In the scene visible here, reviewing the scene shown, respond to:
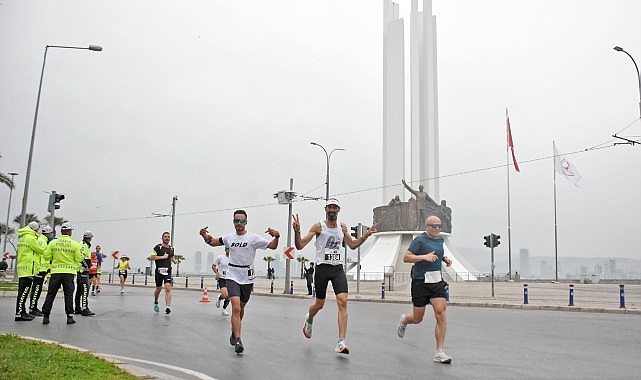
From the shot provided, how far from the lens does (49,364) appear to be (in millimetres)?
6051

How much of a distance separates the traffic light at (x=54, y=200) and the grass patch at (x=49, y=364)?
14918 mm

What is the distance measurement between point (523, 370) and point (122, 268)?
23.5 meters

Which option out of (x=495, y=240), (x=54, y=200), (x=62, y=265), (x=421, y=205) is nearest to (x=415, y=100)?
(x=421, y=205)

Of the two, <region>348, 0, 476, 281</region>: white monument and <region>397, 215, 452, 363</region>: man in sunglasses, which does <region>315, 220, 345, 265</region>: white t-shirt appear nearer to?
<region>397, 215, 452, 363</region>: man in sunglasses

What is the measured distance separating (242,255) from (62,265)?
4.61 m

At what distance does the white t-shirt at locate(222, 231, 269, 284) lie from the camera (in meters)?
8.27

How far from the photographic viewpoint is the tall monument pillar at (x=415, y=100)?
230 feet

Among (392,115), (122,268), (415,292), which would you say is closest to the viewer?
(415,292)

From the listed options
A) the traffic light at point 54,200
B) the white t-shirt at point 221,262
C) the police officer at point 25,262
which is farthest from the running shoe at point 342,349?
the traffic light at point 54,200

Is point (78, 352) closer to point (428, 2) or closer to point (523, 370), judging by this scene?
point (523, 370)

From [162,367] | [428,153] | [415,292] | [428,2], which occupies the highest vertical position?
[428,2]

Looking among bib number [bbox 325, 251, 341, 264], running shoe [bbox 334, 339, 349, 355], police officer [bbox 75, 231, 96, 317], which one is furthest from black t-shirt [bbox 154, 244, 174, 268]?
running shoe [bbox 334, 339, 349, 355]

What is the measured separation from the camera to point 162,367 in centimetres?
686

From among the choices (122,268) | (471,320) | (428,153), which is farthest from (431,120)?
(471,320)
